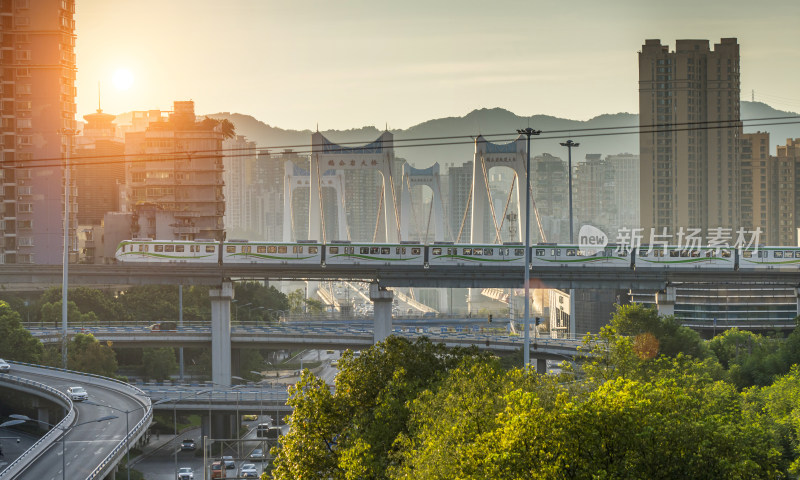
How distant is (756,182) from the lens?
140000 millimetres

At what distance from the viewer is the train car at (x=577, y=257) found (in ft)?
203

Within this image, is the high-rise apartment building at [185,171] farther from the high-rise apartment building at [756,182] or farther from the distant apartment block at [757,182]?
the high-rise apartment building at [756,182]

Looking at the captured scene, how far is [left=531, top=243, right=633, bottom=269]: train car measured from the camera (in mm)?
61812

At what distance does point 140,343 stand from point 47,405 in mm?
11694

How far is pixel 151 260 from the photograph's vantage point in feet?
209

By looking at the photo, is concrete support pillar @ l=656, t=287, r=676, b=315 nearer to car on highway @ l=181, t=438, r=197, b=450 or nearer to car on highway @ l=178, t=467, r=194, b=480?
car on highway @ l=181, t=438, r=197, b=450

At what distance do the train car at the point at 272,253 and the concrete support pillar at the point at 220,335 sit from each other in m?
1.93

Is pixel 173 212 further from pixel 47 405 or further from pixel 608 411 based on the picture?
pixel 608 411

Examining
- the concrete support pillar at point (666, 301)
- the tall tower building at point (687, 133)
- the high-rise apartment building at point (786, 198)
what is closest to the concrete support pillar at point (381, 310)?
the concrete support pillar at point (666, 301)

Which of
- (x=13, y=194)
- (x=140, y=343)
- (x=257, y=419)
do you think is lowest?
(x=257, y=419)

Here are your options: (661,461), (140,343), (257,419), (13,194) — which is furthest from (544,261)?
(13,194)

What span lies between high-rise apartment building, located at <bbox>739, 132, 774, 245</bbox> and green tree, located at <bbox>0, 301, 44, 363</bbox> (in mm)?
101462

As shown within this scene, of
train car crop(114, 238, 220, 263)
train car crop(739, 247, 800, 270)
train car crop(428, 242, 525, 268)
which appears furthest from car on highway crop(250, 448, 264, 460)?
train car crop(739, 247, 800, 270)

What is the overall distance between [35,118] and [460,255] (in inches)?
1839
